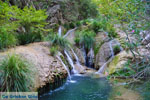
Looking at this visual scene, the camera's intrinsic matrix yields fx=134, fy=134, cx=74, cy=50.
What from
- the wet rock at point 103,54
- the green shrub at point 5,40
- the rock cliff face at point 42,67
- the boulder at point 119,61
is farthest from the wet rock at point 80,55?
the green shrub at point 5,40

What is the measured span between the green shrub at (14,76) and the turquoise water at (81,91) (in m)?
0.97

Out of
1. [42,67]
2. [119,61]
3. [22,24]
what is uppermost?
[22,24]

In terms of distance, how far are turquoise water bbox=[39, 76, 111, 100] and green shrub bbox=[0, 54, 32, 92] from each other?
974mm

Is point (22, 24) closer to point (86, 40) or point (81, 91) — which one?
point (86, 40)

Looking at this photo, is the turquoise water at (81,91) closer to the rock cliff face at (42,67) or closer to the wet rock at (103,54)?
the rock cliff face at (42,67)

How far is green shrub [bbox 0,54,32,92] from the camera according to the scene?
11.8ft

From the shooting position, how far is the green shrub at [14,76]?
142 inches

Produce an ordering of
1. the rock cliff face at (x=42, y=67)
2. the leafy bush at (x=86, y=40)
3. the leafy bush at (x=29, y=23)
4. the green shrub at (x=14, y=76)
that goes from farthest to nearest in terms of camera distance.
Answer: the leafy bush at (x=86, y=40), the leafy bush at (x=29, y=23), the rock cliff face at (x=42, y=67), the green shrub at (x=14, y=76)

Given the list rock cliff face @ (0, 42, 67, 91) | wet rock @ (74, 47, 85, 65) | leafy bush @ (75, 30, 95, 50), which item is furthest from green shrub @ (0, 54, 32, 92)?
leafy bush @ (75, 30, 95, 50)

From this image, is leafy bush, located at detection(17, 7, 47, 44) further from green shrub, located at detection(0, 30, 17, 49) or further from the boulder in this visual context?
the boulder

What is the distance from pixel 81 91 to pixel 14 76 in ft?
8.66

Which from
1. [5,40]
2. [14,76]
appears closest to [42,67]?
[14,76]

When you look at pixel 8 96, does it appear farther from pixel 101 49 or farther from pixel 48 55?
pixel 101 49

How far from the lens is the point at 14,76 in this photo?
3676mm
